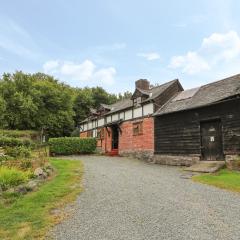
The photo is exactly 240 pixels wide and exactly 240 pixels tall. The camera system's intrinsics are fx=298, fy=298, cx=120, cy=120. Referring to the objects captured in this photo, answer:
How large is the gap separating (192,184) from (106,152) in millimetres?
19701

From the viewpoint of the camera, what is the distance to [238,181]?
13523 mm

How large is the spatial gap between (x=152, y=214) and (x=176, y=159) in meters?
14.8

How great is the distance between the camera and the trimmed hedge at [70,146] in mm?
29062

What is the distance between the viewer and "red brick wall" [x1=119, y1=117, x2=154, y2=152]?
25844 millimetres

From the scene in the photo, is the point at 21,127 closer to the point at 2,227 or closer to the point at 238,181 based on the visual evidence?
the point at 238,181

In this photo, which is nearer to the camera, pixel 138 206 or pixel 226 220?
pixel 226 220

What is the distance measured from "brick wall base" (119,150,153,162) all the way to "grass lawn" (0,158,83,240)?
Answer: 14168 millimetres

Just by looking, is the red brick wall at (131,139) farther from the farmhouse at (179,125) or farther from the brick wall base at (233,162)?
the brick wall base at (233,162)

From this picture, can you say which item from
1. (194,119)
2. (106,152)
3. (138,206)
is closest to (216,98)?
(194,119)

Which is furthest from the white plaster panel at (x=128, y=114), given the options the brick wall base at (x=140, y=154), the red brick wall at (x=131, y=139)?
the brick wall base at (x=140, y=154)

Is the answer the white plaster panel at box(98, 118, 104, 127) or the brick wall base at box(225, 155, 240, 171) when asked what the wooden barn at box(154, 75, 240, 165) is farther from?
the white plaster panel at box(98, 118, 104, 127)

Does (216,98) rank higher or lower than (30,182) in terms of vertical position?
higher

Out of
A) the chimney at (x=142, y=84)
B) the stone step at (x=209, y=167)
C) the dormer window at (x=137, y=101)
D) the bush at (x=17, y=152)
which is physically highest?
the chimney at (x=142, y=84)

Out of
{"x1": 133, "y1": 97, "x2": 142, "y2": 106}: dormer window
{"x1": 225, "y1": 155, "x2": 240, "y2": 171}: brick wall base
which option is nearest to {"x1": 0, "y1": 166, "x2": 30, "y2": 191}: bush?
{"x1": 225, "y1": 155, "x2": 240, "y2": 171}: brick wall base
